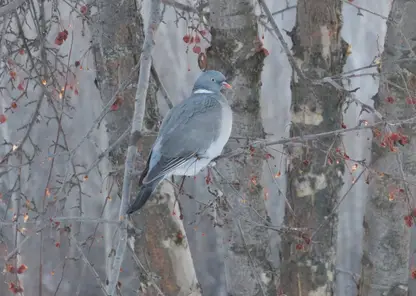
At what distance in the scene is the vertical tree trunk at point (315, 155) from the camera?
104 inches

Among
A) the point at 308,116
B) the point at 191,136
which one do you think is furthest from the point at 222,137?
the point at 308,116

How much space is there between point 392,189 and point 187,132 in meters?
1.12

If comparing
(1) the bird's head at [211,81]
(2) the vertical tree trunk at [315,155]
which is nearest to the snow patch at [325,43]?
(2) the vertical tree trunk at [315,155]

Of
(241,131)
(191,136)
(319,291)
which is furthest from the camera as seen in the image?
(319,291)

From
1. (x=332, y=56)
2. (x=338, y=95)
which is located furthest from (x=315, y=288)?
(x=332, y=56)

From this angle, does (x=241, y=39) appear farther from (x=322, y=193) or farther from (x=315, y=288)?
(x=315, y=288)

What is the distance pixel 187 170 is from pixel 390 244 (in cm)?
125

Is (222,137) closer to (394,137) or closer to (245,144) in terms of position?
(245,144)

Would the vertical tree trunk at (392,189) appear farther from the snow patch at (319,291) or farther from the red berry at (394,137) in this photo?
the red berry at (394,137)

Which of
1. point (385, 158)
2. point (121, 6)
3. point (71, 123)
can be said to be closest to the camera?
point (121, 6)

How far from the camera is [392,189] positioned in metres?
2.55

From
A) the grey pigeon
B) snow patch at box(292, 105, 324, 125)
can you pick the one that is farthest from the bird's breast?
snow patch at box(292, 105, 324, 125)

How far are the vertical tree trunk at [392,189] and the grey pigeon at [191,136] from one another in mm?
866

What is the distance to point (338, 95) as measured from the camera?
2676 millimetres
